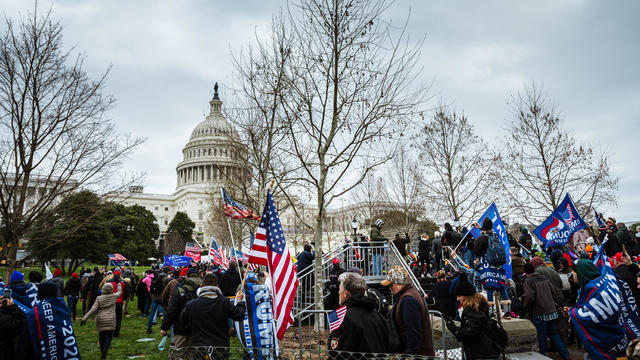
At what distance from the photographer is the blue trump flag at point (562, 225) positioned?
11.3 meters

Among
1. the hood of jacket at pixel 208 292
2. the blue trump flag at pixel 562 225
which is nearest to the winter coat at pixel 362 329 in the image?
the hood of jacket at pixel 208 292

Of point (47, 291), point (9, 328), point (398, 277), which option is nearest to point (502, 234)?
point (398, 277)

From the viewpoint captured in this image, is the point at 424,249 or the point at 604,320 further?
the point at 424,249

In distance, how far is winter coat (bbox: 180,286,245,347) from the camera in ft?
18.3

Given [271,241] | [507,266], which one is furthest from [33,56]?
[507,266]

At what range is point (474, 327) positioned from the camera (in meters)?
4.70

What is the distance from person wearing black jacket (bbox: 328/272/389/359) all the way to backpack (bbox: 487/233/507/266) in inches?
194

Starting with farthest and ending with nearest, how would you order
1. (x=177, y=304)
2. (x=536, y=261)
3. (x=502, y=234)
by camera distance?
(x=502, y=234)
(x=536, y=261)
(x=177, y=304)

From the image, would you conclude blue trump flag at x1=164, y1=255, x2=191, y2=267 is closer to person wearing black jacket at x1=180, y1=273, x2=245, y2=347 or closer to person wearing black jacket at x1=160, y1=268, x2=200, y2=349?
person wearing black jacket at x1=160, y1=268, x2=200, y2=349

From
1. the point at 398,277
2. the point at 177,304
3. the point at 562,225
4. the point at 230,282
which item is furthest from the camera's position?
the point at 230,282

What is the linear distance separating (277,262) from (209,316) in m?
1.15

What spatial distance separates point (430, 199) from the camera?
88.2 feet

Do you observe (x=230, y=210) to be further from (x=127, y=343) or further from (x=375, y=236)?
(x=375, y=236)

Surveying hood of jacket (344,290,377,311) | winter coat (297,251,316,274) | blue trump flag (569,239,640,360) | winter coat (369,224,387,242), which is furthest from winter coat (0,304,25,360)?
winter coat (369,224,387,242)
